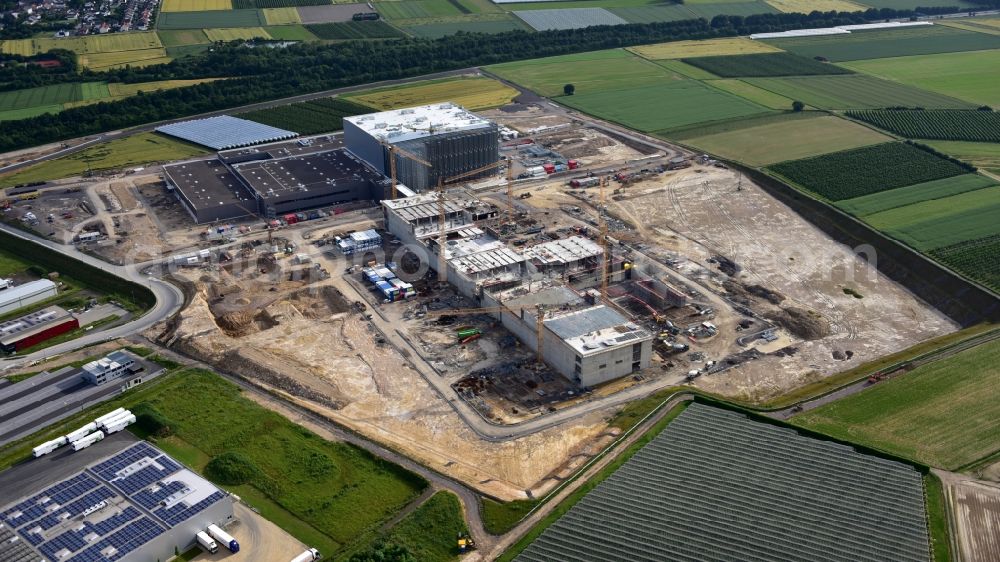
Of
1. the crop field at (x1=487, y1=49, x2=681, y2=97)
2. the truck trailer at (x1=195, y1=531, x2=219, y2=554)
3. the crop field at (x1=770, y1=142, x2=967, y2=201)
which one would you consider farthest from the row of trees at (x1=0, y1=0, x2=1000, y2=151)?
the truck trailer at (x1=195, y1=531, x2=219, y2=554)

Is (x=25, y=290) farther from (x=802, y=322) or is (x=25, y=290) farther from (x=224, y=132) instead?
(x=802, y=322)

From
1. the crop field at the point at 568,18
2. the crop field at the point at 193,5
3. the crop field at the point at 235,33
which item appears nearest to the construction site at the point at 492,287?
the crop field at the point at 235,33

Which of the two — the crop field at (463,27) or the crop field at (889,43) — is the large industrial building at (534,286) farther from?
the crop field at (889,43)

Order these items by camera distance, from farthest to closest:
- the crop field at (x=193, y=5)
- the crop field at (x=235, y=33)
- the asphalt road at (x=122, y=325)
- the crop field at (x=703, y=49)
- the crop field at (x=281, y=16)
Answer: the crop field at (x=193, y=5)
the crop field at (x=281, y=16)
the crop field at (x=235, y=33)
the crop field at (x=703, y=49)
the asphalt road at (x=122, y=325)

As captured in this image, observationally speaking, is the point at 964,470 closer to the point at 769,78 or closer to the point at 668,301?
the point at 668,301

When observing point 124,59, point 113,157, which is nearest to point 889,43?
point 113,157

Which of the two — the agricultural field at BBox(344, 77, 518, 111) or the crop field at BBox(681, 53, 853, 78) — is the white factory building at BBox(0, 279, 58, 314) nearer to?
the agricultural field at BBox(344, 77, 518, 111)
